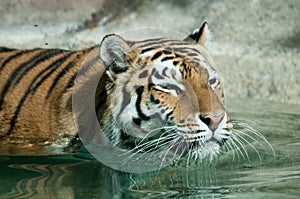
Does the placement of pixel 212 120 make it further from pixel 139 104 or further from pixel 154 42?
pixel 154 42

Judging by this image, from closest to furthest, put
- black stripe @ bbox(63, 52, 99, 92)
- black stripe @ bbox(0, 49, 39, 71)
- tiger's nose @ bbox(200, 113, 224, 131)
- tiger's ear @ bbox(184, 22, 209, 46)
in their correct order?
tiger's nose @ bbox(200, 113, 224, 131), black stripe @ bbox(63, 52, 99, 92), tiger's ear @ bbox(184, 22, 209, 46), black stripe @ bbox(0, 49, 39, 71)

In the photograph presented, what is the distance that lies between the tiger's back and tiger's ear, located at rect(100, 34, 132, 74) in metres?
0.30

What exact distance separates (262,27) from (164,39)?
7.57 ft

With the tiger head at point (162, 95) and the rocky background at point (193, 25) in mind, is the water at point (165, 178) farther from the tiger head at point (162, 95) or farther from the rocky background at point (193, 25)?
Answer: the rocky background at point (193, 25)

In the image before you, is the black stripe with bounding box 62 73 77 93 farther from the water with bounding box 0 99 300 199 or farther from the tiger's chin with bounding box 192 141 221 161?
the tiger's chin with bounding box 192 141 221 161

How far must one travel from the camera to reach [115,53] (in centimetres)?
385

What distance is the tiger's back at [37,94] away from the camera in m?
4.01

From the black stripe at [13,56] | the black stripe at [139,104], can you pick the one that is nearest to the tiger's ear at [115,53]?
the black stripe at [139,104]

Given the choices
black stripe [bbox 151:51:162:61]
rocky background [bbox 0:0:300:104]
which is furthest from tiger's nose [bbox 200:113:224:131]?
rocky background [bbox 0:0:300:104]

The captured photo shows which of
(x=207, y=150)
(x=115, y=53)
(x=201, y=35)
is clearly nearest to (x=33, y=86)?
(x=115, y=53)

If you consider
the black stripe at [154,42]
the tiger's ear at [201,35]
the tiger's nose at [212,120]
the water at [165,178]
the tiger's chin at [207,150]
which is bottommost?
the water at [165,178]

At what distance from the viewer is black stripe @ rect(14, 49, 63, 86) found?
14.0ft

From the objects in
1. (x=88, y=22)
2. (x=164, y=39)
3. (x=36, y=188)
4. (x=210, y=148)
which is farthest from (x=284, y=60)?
(x=36, y=188)

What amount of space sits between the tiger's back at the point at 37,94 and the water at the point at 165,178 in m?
0.15
